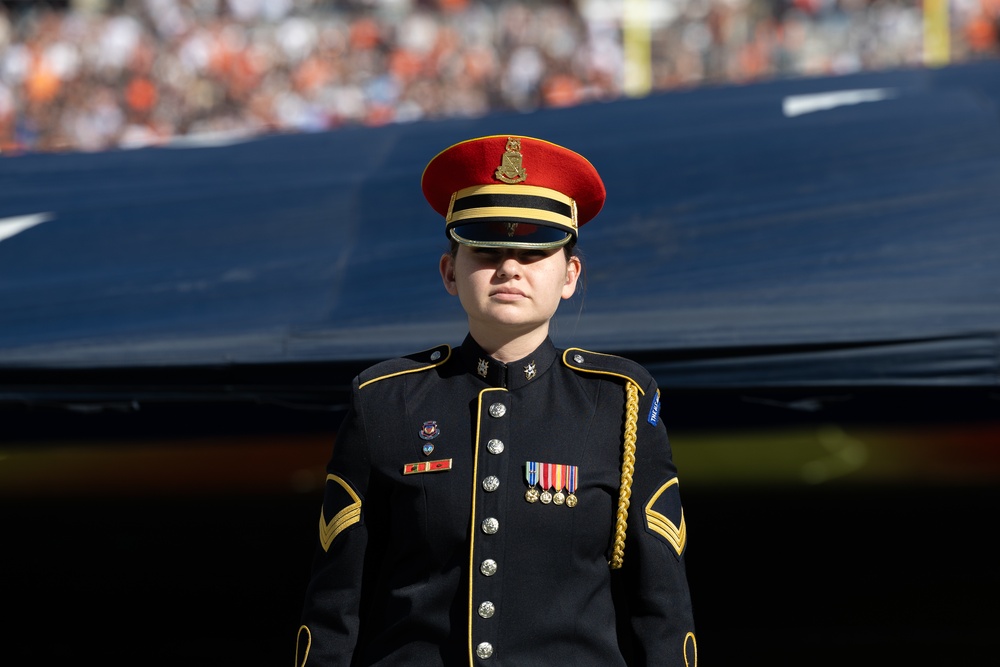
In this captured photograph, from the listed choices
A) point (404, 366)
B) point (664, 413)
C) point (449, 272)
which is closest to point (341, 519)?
point (404, 366)

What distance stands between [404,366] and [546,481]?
0.26m

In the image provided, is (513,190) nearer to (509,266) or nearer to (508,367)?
(509,266)

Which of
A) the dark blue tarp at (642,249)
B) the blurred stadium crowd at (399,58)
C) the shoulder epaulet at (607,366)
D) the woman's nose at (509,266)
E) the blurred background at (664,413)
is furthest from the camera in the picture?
the blurred stadium crowd at (399,58)

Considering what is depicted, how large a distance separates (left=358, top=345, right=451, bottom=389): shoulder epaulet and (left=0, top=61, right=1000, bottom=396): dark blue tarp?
0.93 meters

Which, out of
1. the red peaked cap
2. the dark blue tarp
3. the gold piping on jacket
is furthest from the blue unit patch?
the dark blue tarp

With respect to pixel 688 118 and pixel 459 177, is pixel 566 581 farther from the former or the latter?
pixel 688 118

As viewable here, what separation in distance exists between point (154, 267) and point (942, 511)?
12.0 feet

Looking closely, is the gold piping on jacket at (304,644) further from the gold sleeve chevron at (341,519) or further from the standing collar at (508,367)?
the standing collar at (508,367)

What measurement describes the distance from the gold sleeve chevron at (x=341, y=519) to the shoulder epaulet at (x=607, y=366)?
34cm

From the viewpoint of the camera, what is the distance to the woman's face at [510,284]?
1.48 metres

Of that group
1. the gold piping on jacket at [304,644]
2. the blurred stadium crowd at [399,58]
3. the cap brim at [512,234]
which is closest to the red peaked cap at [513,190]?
the cap brim at [512,234]

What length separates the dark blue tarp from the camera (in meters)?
2.56

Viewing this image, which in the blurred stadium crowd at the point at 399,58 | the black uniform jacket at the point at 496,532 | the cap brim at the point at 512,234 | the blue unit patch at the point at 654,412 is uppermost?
the blurred stadium crowd at the point at 399,58

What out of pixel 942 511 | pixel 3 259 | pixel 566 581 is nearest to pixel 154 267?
pixel 3 259
